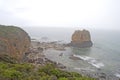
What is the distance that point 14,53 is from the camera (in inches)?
2394

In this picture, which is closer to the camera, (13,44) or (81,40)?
(13,44)

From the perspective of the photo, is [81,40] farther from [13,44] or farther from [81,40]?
[13,44]

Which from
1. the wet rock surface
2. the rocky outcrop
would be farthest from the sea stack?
the rocky outcrop

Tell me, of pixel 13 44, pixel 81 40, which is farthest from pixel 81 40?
pixel 13 44

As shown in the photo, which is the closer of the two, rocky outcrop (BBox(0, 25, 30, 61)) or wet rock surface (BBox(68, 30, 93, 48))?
rocky outcrop (BBox(0, 25, 30, 61))

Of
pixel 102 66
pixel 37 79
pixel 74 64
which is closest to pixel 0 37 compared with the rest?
pixel 74 64

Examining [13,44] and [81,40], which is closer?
[13,44]

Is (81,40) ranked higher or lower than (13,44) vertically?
lower

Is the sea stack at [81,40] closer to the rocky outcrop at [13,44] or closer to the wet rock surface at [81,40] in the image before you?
the wet rock surface at [81,40]

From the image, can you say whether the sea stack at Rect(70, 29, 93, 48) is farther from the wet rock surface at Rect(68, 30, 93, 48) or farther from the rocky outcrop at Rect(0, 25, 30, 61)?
the rocky outcrop at Rect(0, 25, 30, 61)

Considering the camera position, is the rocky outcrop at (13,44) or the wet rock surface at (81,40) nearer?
the rocky outcrop at (13,44)

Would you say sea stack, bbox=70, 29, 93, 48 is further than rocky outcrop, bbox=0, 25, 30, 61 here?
Yes

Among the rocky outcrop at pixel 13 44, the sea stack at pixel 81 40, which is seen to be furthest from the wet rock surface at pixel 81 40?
the rocky outcrop at pixel 13 44

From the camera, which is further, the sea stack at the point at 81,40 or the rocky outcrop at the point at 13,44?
the sea stack at the point at 81,40
